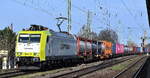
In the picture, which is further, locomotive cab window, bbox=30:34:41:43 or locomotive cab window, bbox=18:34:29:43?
locomotive cab window, bbox=18:34:29:43

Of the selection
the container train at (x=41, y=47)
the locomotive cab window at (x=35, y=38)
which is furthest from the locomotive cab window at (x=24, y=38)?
the locomotive cab window at (x=35, y=38)

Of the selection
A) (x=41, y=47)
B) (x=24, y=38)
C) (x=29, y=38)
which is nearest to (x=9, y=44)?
(x=24, y=38)

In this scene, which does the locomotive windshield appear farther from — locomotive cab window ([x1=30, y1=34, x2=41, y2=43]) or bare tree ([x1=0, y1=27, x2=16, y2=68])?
bare tree ([x1=0, y1=27, x2=16, y2=68])

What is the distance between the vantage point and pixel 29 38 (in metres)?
23.8

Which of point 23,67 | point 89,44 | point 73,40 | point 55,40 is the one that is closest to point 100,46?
point 89,44

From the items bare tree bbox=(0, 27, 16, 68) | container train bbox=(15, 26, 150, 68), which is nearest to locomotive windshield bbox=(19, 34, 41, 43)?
container train bbox=(15, 26, 150, 68)

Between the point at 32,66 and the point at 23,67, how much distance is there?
2.12 feet

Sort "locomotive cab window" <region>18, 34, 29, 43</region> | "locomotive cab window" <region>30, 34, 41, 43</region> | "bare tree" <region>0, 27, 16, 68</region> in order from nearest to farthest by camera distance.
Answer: "locomotive cab window" <region>30, 34, 41, 43</region> < "locomotive cab window" <region>18, 34, 29, 43</region> < "bare tree" <region>0, 27, 16, 68</region>

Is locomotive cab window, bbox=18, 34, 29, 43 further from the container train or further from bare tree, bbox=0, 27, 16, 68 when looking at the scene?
bare tree, bbox=0, 27, 16, 68

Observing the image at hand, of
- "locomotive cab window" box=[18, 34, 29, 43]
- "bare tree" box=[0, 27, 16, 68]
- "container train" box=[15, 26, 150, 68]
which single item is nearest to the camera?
"container train" box=[15, 26, 150, 68]

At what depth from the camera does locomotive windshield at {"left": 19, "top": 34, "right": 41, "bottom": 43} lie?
23645 mm

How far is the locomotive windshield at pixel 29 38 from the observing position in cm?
2365

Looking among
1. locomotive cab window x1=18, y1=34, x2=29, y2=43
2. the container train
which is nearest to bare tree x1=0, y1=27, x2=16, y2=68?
locomotive cab window x1=18, y1=34, x2=29, y2=43

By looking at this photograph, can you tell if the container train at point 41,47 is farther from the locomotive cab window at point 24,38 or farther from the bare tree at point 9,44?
the bare tree at point 9,44
